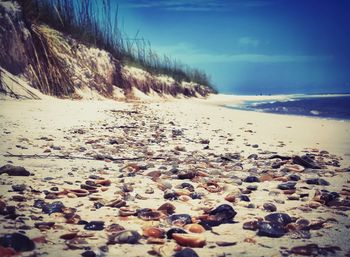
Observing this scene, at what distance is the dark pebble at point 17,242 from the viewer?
1.53m

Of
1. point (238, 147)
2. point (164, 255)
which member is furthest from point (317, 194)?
point (238, 147)

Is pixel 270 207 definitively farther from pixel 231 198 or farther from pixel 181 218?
pixel 181 218

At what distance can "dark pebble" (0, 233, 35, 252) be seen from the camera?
5.03ft

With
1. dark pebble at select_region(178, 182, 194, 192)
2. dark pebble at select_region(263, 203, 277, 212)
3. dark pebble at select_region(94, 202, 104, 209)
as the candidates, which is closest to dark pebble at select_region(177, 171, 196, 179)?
dark pebble at select_region(178, 182, 194, 192)

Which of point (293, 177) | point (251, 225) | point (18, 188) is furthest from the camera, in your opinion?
point (293, 177)

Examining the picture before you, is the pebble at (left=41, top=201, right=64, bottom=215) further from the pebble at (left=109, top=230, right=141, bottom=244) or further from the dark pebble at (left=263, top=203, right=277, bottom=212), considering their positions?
the dark pebble at (left=263, top=203, right=277, bottom=212)

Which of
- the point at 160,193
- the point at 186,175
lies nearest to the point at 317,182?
the point at 186,175

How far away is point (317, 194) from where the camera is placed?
8.96ft

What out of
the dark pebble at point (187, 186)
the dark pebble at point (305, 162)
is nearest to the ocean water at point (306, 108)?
the dark pebble at point (305, 162)

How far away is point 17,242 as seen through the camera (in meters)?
1.55

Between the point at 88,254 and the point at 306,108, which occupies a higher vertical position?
the point at 306,108

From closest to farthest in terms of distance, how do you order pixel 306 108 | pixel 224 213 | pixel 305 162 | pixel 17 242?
pixel 17 242
pixel 224 213
pixel 305 162
pixel 306 108

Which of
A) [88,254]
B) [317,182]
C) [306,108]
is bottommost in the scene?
[88,254]

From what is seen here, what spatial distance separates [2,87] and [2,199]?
706cm
